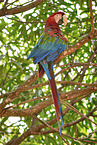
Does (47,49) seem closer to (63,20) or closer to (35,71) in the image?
(63,20)

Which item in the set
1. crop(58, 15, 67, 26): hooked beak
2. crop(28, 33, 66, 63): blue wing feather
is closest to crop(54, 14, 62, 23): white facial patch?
crop(58, 15, 67, 26): hooked beak

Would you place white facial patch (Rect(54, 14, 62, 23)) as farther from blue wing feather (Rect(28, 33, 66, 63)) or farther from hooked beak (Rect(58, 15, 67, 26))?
blue wing feather (Rect(28, 33, 66, 63))

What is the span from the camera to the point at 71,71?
3.40m

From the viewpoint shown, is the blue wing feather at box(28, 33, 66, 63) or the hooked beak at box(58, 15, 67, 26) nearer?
the blue wing feather at box(28, 33, 66, 63)

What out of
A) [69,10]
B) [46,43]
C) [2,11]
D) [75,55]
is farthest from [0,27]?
[75,55]

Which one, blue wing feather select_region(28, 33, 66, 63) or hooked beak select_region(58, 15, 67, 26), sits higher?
hooked beak select_region(58, 15, 67, 26)

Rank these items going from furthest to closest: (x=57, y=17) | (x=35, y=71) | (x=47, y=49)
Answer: (x=35, y=71) → (x=57, y=17) → (x=47, y=49)

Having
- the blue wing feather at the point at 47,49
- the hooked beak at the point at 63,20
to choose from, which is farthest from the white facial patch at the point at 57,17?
the blue wing feather at the point at 47,49

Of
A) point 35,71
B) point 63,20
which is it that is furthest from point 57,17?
point 35,71

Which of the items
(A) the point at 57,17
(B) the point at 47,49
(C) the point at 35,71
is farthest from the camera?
(C) the point at 35,71

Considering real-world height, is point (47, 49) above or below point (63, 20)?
below

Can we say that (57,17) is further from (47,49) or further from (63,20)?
(47,49)

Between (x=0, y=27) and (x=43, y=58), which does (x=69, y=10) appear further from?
(x=43, y=58)

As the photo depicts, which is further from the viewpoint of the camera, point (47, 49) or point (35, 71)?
point (35, 71)
